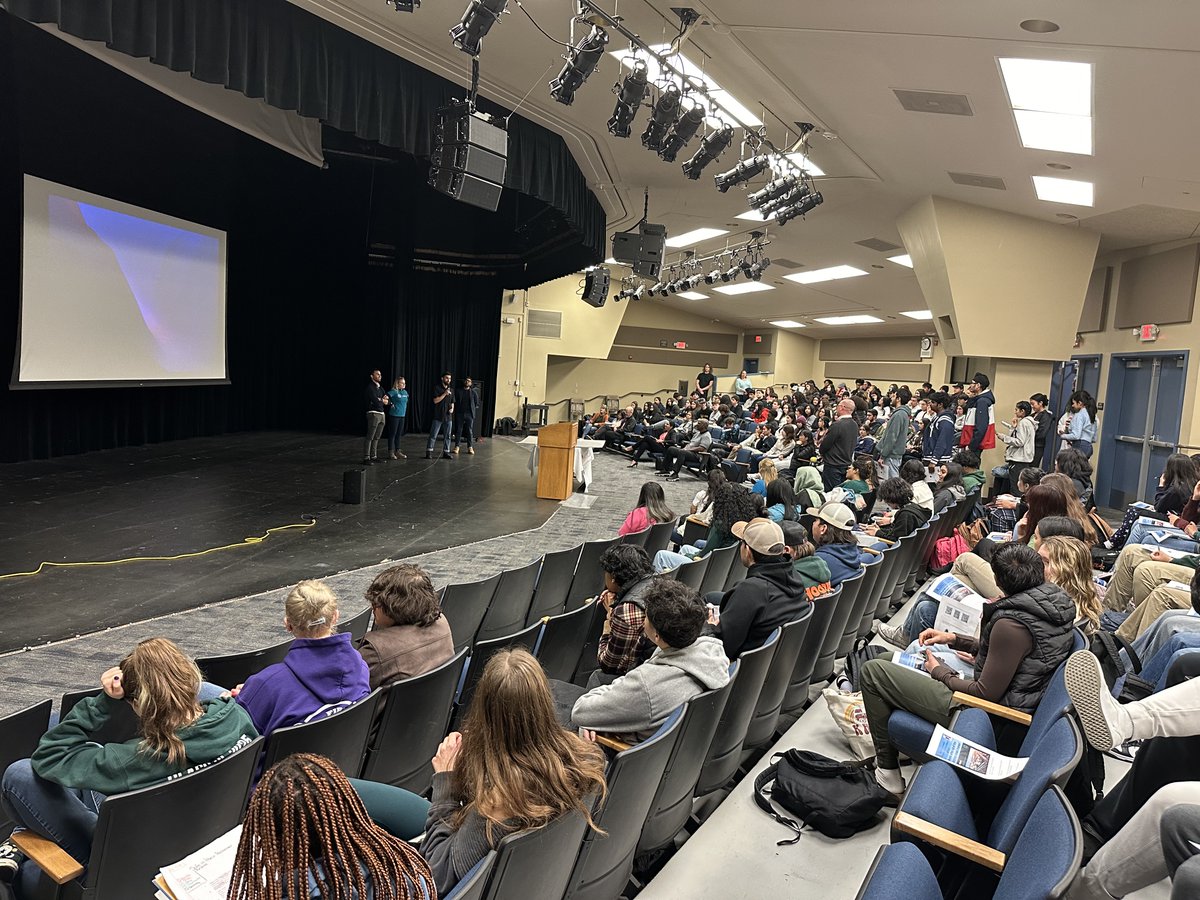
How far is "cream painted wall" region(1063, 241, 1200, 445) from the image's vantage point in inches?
316

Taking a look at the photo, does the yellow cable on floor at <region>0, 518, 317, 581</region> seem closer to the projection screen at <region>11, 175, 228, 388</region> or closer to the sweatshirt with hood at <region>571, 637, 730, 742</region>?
the projection screen at <region>11, 175, 228, 388</region>

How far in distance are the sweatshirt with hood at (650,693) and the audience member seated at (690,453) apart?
33.4ft

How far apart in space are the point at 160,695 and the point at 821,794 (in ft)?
6.50

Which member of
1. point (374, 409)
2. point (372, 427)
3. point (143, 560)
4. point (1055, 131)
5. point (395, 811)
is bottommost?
point (143, 560)

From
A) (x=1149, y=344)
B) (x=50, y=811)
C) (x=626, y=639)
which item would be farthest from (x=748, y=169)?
(x=50, y=811)

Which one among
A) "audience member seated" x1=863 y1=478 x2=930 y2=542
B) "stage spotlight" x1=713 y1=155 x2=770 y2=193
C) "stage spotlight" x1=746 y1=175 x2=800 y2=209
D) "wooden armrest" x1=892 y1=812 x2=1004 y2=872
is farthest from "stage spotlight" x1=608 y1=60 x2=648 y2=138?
"wooden armrest" x1=892 y1=812 x2=1004 y2=872

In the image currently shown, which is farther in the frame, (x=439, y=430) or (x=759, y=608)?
(x=439, y=430)

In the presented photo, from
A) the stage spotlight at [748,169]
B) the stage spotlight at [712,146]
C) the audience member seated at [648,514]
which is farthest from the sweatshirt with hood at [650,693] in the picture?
the stage spotlight at [748,169]

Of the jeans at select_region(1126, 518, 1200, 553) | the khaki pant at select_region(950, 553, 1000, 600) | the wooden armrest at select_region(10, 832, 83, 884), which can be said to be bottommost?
the wooden armrest at select_region(10, 832, 83, 884)

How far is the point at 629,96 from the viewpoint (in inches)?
211

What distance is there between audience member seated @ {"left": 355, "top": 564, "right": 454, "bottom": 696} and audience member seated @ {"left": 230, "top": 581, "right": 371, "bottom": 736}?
209 millimetres

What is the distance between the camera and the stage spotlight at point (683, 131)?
5656 millimetres

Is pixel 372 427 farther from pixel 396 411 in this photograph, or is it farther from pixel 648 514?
pixel 648 514

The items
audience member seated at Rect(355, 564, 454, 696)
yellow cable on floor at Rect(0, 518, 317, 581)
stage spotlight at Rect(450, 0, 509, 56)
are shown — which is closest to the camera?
audience member seated at Rect(355, 564, 454, 696)
